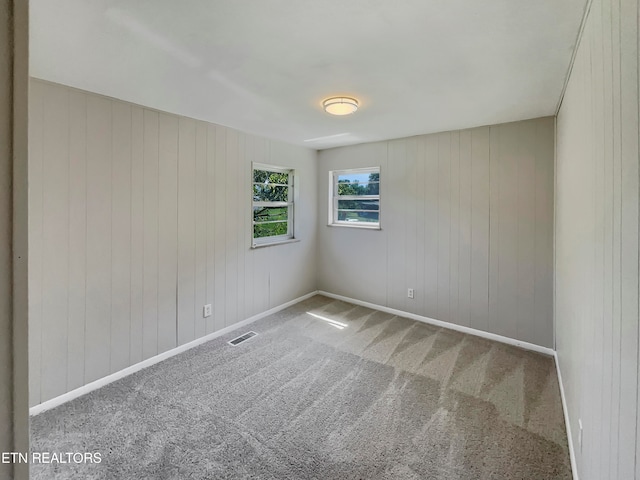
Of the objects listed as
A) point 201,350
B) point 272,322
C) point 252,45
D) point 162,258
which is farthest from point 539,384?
point 162,258

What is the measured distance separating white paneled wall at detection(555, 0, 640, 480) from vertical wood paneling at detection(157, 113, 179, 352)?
3024 millimetres

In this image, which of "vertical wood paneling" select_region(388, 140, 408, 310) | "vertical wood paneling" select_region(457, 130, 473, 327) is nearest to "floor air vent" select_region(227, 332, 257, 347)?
"vertical wood paneling" select_region(388, 140, 408, 310)

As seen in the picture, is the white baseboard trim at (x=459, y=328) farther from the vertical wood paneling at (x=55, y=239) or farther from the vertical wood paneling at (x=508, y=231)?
the vertical wood paneling at (x=55, y=239)

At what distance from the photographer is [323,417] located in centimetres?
213

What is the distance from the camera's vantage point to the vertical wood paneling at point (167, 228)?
285 cm

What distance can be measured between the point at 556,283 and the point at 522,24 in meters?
2.28

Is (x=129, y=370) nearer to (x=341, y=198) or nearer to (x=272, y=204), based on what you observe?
(x=272, y=204)

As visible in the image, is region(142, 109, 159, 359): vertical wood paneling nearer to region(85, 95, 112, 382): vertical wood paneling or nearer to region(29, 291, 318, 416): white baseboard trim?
region(29, 291, 318, 416): white baseboard trim

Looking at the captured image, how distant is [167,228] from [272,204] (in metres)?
1.52

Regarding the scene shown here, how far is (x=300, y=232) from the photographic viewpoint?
14.9 ft

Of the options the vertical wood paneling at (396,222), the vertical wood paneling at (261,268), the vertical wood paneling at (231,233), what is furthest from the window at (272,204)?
the vertical wood paneling at (396,222)

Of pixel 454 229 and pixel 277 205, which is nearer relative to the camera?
pixel 454 229

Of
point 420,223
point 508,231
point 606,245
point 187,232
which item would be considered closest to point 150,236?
point 187,232

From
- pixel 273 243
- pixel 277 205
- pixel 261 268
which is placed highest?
pixel 277 205
